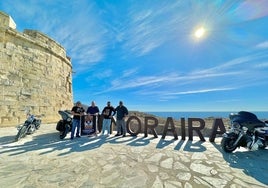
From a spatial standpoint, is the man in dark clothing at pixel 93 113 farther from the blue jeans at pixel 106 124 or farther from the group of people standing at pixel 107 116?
the blue jeans at pixel 106 124

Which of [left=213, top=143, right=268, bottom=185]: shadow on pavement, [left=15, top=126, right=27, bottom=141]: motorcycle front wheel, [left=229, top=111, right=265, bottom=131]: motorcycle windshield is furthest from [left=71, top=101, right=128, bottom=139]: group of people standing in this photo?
[left=229, top=111, right=265, bottom=131]: motorcycle windshield

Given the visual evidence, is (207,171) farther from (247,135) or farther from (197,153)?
(247,135)

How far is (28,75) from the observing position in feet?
35.3

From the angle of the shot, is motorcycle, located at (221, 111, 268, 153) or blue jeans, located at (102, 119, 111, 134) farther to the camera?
blue jeans, located at (102, 119, 111, 134)

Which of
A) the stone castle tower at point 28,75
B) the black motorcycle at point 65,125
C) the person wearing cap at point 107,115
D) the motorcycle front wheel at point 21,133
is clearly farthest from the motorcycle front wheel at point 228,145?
the stone castle tower at point 28,75

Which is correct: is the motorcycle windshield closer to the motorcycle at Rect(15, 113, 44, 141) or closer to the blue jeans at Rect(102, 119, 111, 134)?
the blue jeans at Rect(102, 119, 111, 134)

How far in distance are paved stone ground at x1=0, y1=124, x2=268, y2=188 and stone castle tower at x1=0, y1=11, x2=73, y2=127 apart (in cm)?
488

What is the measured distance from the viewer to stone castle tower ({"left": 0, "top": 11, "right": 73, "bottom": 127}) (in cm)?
938

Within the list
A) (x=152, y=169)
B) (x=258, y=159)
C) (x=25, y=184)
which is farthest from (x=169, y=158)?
(x=25, y=184)

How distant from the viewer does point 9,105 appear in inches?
368

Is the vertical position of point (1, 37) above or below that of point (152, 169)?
above

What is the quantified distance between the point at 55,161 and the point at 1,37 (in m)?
9.32

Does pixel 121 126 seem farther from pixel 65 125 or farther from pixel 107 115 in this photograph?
pixel 65 125

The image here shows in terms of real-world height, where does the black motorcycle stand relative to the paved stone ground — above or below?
above
